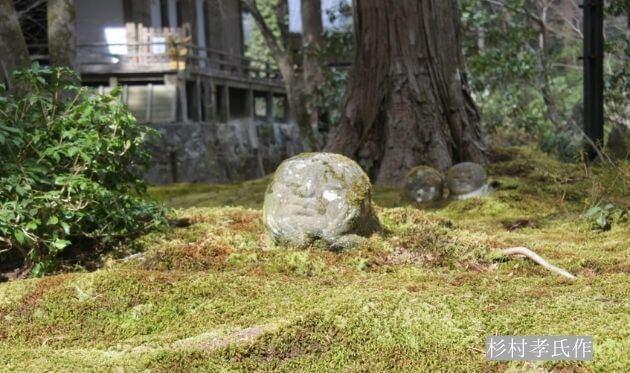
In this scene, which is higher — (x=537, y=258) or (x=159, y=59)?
(x=159, y=59)

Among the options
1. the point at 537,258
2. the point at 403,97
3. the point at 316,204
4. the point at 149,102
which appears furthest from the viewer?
the point at 149,102

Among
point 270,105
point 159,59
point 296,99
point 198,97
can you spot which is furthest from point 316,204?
point 270,105

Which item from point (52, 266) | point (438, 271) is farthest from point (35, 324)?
point (438, 271)

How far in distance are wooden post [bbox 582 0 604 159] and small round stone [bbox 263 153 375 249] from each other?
16.5 feet

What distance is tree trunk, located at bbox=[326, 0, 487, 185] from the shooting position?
8.66 meters

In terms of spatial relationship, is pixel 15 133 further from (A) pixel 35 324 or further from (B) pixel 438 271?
(B) pixel 438 271

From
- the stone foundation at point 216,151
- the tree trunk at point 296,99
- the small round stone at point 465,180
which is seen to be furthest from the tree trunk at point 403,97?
the stone foundation at point 216,151

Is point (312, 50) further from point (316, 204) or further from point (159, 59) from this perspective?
point (316, 204)

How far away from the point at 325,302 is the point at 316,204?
1347mm

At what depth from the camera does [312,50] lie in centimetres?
1299

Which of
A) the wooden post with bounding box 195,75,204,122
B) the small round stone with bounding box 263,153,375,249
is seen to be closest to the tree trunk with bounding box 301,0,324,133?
the wooden post with bounding box 195,75,204,122

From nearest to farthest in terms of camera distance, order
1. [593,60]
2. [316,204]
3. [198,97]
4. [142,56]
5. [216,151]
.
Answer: [316,204] < [593,60] < [142,56] < [216,151] < [198,97]

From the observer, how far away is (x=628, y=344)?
293cm

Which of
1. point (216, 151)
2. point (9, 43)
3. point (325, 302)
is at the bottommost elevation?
point (325, 302)
